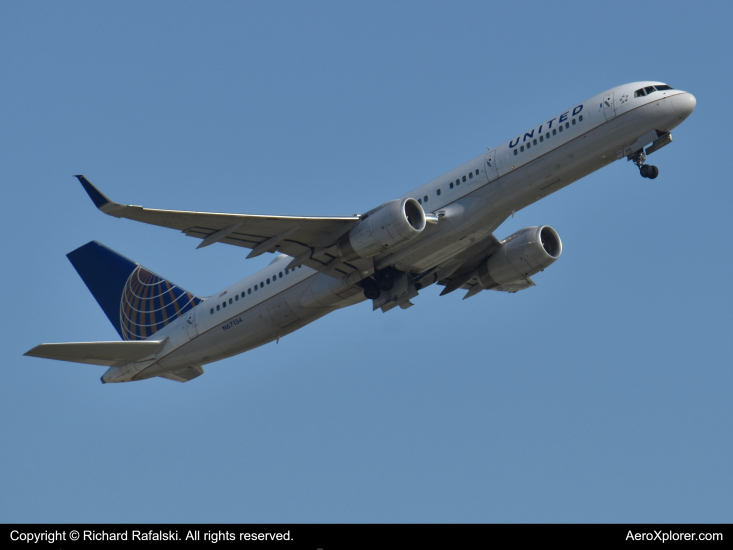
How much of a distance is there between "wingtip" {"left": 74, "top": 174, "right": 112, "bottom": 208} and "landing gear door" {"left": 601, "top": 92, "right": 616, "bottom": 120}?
17223 mm

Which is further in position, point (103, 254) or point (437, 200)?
point (103, 254)

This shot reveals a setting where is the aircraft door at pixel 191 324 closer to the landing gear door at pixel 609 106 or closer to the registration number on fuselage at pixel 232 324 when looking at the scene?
the registration number on fuselage at pixel 232 324

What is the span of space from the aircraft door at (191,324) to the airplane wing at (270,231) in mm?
6169

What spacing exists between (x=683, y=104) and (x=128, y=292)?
25.3m

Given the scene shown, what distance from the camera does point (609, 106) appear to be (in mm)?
32094

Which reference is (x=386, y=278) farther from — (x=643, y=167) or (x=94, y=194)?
(x=94, y=194)

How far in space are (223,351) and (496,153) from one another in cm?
1397

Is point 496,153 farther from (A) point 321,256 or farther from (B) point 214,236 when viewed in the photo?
(B) point 214,236

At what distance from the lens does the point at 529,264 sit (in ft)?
123

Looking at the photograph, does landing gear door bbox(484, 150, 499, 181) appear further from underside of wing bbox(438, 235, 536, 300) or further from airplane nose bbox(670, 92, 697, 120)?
airplane nose bbox(670, 92, 697, 120)

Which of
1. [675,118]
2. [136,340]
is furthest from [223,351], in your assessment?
[675,118]

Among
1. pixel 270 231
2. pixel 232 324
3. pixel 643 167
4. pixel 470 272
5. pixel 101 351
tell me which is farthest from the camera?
pixel 470 272

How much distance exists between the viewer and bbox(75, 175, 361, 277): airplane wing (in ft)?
102

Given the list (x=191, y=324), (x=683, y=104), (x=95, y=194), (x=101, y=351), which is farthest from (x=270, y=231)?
(x=683, y=104)
